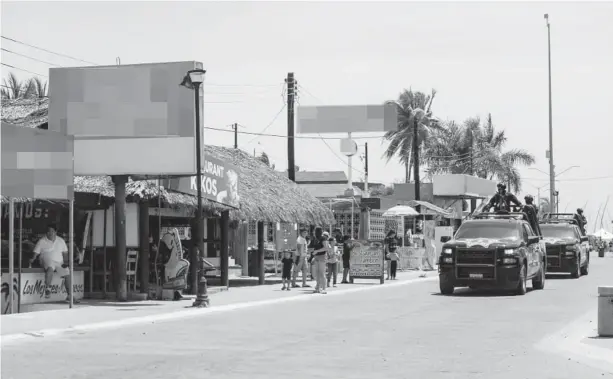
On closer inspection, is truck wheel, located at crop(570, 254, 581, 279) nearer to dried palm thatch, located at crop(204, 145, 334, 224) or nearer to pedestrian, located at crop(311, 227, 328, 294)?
dried palm thatch, located at crop(204, 145, 334, 224)

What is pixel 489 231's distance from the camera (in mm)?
27922

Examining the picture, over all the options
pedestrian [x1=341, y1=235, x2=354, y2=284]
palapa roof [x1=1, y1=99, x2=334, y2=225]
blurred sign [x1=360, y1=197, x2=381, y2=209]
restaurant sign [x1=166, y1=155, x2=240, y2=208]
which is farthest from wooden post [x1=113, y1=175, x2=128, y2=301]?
blurred sign [x1=360, y1=197, x2=381, y2=209]

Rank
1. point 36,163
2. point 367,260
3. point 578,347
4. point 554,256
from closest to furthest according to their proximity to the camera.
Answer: point 578,347, point 36,163, point 367,260, point 554,256

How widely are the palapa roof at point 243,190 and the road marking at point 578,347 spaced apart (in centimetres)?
1122

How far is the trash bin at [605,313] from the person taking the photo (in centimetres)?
1570

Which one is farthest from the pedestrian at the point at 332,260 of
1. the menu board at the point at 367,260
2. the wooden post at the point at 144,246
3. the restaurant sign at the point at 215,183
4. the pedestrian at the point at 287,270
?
the wooden post at the point at 144,246

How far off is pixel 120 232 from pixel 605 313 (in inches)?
477

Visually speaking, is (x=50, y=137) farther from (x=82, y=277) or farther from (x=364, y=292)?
(x=364, y=292)

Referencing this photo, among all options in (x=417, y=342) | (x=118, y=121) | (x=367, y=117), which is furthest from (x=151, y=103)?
(x=367, y=117)

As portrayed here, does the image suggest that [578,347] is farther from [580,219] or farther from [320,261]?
[580,219]

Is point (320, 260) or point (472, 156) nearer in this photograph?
point (320, 260)

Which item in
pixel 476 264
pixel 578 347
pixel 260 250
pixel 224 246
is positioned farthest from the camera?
pixel 260 250

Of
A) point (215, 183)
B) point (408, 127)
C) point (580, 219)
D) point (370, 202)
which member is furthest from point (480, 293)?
point (408, 127)

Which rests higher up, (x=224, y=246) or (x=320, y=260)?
(x=224, y=246)
